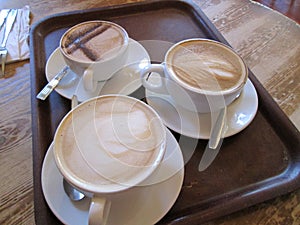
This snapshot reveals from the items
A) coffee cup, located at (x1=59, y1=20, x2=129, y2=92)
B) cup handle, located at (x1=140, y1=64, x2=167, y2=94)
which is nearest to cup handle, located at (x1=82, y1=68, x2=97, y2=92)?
coffee cup, located at (x1=59, y1=20, x2=129, y2=92)

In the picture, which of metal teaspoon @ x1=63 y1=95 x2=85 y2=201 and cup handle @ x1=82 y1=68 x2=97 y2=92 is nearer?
metal teaspoon @ x1=63 y1=95 x2=85 y2=201

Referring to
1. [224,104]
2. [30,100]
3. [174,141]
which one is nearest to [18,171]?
[30,100]

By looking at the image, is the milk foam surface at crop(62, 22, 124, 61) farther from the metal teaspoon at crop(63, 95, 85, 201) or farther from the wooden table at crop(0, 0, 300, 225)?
the metal teaspoon at crop(63, 95, 85, 201)

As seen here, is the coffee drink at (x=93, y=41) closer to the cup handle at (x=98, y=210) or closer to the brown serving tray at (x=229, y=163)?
the brown serving tray at (x=229, y=163)

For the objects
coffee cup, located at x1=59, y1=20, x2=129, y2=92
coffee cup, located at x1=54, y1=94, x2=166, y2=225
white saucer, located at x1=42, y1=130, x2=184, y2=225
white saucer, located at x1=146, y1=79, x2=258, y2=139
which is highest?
coffee cup, located at x1=59, y1=20, x2=129, y2=92

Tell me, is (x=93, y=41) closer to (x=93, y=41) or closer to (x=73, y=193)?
(x=93, y=41)

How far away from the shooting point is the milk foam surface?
0.64m

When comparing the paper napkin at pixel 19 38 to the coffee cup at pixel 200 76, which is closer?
the coffee cup at pixel 200 76

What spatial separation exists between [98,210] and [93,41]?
41cm

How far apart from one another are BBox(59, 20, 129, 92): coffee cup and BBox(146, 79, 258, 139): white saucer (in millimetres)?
105

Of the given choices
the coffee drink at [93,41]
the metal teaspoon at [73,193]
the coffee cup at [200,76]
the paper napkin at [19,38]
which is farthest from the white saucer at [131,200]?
the paper napkin at [19,38]

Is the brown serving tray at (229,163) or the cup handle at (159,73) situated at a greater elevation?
the cup handle at (159,73)

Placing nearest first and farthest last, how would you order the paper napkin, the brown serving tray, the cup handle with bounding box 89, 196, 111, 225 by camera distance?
1. the cup handle with bounding box 89, 196, 111, 225
2. the brown serving tray
3. the paper napkin

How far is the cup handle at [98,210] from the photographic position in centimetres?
40
